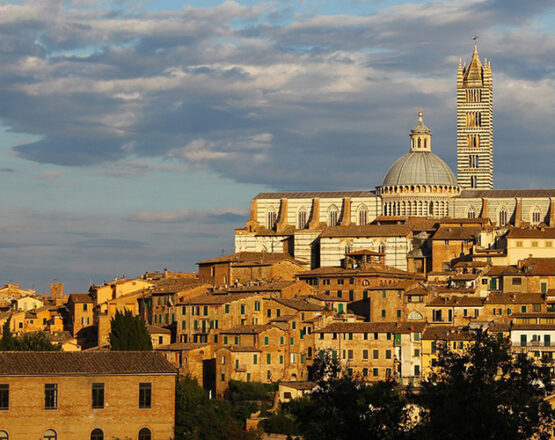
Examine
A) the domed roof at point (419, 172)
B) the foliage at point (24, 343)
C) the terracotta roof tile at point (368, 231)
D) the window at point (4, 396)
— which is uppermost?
the domed roof at point (419, 172)

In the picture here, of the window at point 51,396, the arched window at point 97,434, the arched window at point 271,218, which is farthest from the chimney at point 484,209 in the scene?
the window at point 51,396

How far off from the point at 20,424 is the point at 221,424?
25.8 ft

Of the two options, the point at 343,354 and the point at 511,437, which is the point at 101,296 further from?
the point at 511,437

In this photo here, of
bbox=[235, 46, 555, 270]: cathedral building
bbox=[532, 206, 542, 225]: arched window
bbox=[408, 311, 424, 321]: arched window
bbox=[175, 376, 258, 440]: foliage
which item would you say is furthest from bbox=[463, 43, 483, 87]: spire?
bbox=[175, 376, 258, 440]: foliage

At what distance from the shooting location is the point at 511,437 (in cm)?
3628

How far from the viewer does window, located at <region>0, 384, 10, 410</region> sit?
5031cm

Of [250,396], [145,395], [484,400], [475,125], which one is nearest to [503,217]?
[475,125]

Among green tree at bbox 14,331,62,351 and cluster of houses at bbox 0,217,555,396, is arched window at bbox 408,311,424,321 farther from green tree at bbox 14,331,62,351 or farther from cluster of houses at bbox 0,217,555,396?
green tree at bbox 14,331,62,351

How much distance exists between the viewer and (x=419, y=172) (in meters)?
101

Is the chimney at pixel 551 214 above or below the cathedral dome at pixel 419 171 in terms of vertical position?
below

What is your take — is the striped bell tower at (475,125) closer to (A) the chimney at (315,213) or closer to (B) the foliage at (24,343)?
(A) the chimney at (315,213)

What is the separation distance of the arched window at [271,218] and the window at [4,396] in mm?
55471

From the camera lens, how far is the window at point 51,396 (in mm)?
50844

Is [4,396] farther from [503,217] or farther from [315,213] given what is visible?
[315,213]
